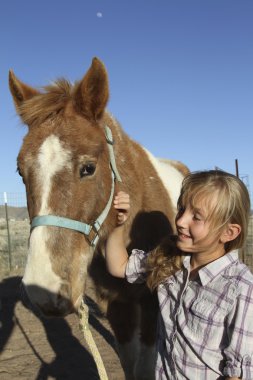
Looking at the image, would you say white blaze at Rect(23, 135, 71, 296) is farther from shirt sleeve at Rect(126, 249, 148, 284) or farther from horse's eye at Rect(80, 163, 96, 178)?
shirt sleeve at Rect(126, 249, 148, 284)

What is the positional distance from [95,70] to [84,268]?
3.78 ft

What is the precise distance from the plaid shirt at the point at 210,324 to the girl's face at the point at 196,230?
0.30ft

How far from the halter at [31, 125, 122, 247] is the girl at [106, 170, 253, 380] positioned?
1.45ft

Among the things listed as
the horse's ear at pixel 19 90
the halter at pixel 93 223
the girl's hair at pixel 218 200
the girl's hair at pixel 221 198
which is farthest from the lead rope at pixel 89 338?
the horse's ear at pixel 19 90

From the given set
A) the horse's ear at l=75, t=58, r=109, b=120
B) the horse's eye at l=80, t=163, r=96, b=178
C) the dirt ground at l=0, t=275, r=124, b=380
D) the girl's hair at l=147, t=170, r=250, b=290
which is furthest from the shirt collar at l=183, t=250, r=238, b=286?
the dirt ground at l=0, t=275, r=124, b=380

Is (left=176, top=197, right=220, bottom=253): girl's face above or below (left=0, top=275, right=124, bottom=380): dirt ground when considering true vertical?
above

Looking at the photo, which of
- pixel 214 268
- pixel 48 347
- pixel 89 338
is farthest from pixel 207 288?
pixel 48 347

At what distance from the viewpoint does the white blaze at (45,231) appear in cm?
196

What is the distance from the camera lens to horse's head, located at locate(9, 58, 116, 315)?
79.1 inches

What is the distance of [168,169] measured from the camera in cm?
377

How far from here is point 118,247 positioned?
2365mm

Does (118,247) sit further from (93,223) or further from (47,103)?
(47,103)

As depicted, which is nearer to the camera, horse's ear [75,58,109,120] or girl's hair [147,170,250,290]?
girl's hair [147,170,250,290]

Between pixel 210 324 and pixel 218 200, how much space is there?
1.77 ft
